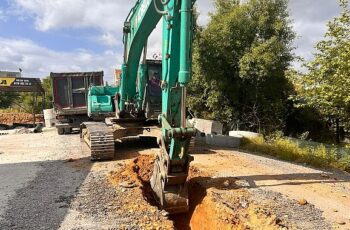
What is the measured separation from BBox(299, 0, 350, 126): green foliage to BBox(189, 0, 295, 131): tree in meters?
4.32

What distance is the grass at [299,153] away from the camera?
10.1 meters

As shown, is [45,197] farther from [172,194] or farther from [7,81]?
[7,81]

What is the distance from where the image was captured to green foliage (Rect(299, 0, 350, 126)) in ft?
28.0

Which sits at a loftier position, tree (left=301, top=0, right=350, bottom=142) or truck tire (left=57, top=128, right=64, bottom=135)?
tree (left=301, top=0, right=350, bottom=142)

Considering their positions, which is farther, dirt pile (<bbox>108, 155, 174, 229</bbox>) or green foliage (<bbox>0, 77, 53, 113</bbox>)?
green foliage (<bbox>0, 77, 53, 113</bbox>)

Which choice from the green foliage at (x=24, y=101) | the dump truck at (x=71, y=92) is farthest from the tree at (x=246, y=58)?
the green foliage at (x=24, y=101)

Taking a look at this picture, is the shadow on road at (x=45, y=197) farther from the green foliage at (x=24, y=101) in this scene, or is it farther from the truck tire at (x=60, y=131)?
the green foliage at (x=24, y=101)

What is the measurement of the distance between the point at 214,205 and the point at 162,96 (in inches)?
76.8

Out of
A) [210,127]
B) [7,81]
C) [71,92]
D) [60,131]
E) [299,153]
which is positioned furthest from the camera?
[7,81]

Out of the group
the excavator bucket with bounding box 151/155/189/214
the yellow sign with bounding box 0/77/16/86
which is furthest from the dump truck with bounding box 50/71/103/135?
the excavator bucket with bounding box 151/155/189/214

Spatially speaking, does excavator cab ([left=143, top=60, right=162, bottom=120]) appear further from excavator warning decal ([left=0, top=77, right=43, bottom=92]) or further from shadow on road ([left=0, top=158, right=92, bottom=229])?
excavator warning decal ([left=0, top=77, right=43, bottom=92])

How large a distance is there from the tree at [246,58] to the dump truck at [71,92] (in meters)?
4.51

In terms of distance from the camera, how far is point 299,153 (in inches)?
424

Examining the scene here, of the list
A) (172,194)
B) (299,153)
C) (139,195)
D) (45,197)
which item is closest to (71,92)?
(299,153)
